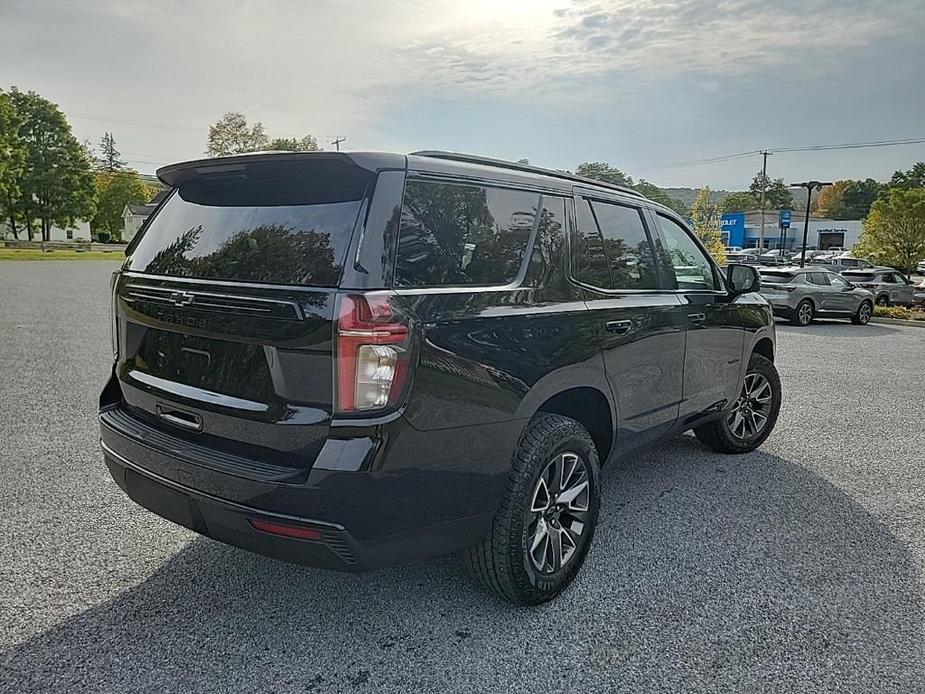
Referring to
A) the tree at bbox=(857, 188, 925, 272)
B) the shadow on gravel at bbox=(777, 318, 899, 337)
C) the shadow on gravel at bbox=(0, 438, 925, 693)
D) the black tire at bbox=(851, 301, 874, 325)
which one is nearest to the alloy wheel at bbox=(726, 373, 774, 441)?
the shadow on gravel at bbox=(0, 438, 925, 693)

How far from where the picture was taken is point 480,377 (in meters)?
2.58

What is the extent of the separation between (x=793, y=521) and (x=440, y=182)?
294 cm

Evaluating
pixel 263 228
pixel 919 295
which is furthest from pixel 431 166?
pixel 919 295

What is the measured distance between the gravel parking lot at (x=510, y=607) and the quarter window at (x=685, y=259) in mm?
1346

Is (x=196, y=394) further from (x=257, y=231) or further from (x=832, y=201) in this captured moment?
(x=832, y=201)

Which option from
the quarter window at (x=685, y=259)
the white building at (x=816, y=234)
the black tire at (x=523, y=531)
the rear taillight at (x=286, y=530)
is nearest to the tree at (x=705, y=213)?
the quarter window at (x=685, y=259)

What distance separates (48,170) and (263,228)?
6430 cm

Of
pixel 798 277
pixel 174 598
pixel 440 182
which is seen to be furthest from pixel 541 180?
pixel 798 277

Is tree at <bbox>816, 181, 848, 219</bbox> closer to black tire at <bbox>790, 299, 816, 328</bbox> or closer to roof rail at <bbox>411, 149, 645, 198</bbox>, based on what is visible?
black tire at <bbox>790, 299, 816, 328</bbox>

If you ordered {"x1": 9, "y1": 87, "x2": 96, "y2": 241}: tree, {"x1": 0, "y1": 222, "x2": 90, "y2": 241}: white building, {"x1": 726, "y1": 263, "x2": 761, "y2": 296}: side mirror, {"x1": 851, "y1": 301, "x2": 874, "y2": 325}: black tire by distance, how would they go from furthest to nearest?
{"x1": 0, "y1": 222, "x2": 90, "y2": 241}: white building < {"x1": 9, "y1": 87, "x2": 96, "y2": 241}: tree < {"x1": 851, "y1": 301, "x2": 874, "y2": 325}: black tire < {"x1": 726, "y1": 263, "x2": 761, "y2": 296}: side mirror

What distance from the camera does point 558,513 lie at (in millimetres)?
3061

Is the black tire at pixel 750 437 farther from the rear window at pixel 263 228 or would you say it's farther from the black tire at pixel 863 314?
the black tire at pixel 863 314

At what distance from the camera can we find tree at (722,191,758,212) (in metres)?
112

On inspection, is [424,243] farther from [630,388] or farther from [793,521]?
[793,521]
